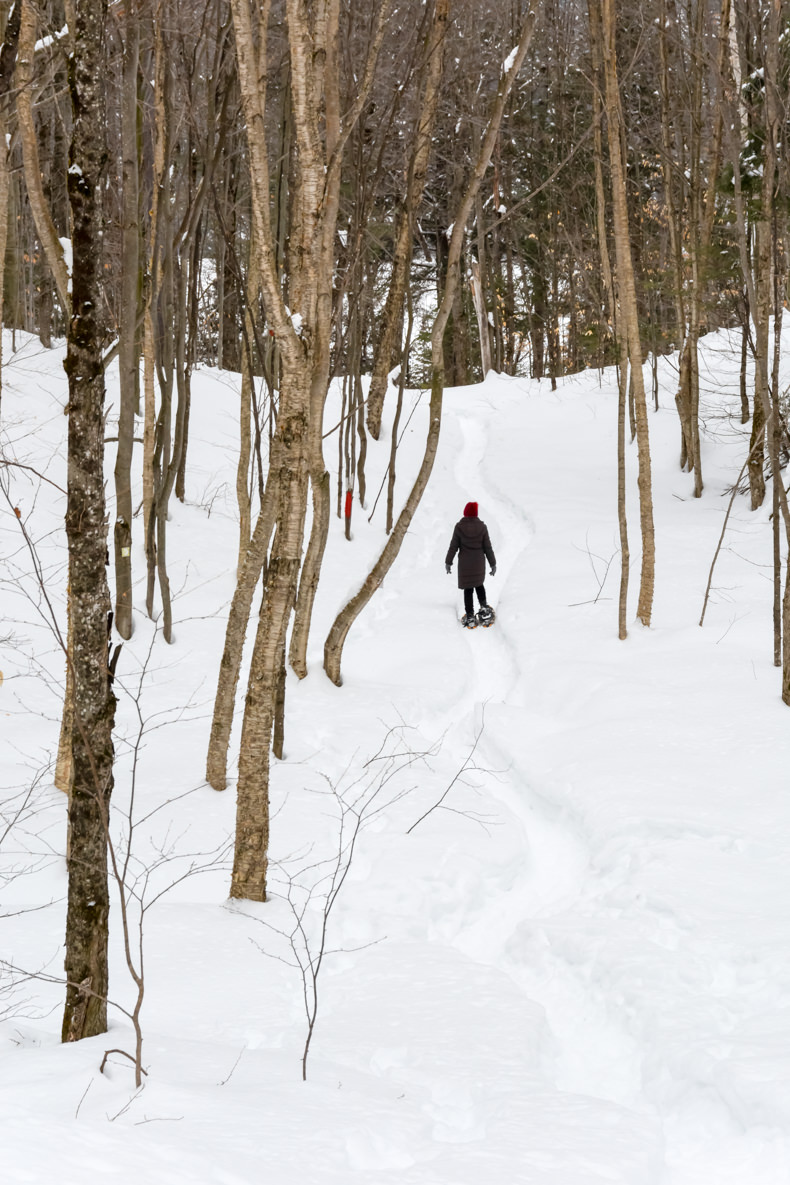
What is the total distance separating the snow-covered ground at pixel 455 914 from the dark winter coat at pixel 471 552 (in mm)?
739

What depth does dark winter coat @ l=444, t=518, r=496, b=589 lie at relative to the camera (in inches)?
500

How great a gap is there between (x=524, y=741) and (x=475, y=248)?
24.1 meters

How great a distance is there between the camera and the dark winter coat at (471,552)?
500 inches

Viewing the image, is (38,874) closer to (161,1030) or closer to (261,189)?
(161,1030)

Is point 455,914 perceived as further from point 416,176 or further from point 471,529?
point 471,529

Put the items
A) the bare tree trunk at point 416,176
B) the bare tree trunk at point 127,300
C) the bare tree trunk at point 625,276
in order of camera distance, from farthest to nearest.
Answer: the bare tree trunk at point 625,276
the bare tree trunk at point 127,300
the bare tree trunk at point 416,176

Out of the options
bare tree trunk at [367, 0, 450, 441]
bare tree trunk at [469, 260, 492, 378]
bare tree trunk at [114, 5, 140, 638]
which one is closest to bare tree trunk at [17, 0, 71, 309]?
bare tree trunk at [114, 5, 140, 638]

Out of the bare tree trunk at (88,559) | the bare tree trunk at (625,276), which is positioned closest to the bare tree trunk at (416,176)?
the bare tree trunk at (625,276)

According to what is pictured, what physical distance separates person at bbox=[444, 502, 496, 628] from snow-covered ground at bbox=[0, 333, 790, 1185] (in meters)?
0.41

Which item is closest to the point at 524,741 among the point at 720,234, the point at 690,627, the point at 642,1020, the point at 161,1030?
the point at 690,627

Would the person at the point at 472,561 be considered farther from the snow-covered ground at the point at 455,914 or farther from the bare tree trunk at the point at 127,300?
the bare tree trunk at the point at 127,300

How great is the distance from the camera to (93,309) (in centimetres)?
354

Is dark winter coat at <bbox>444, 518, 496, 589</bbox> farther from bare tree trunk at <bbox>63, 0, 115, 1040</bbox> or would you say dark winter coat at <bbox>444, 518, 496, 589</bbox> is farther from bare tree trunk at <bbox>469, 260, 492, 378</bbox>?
bare tree trunk at <bbox>469, 260, 492, 378</bbox>

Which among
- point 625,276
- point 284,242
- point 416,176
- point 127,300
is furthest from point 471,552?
point 127,300
